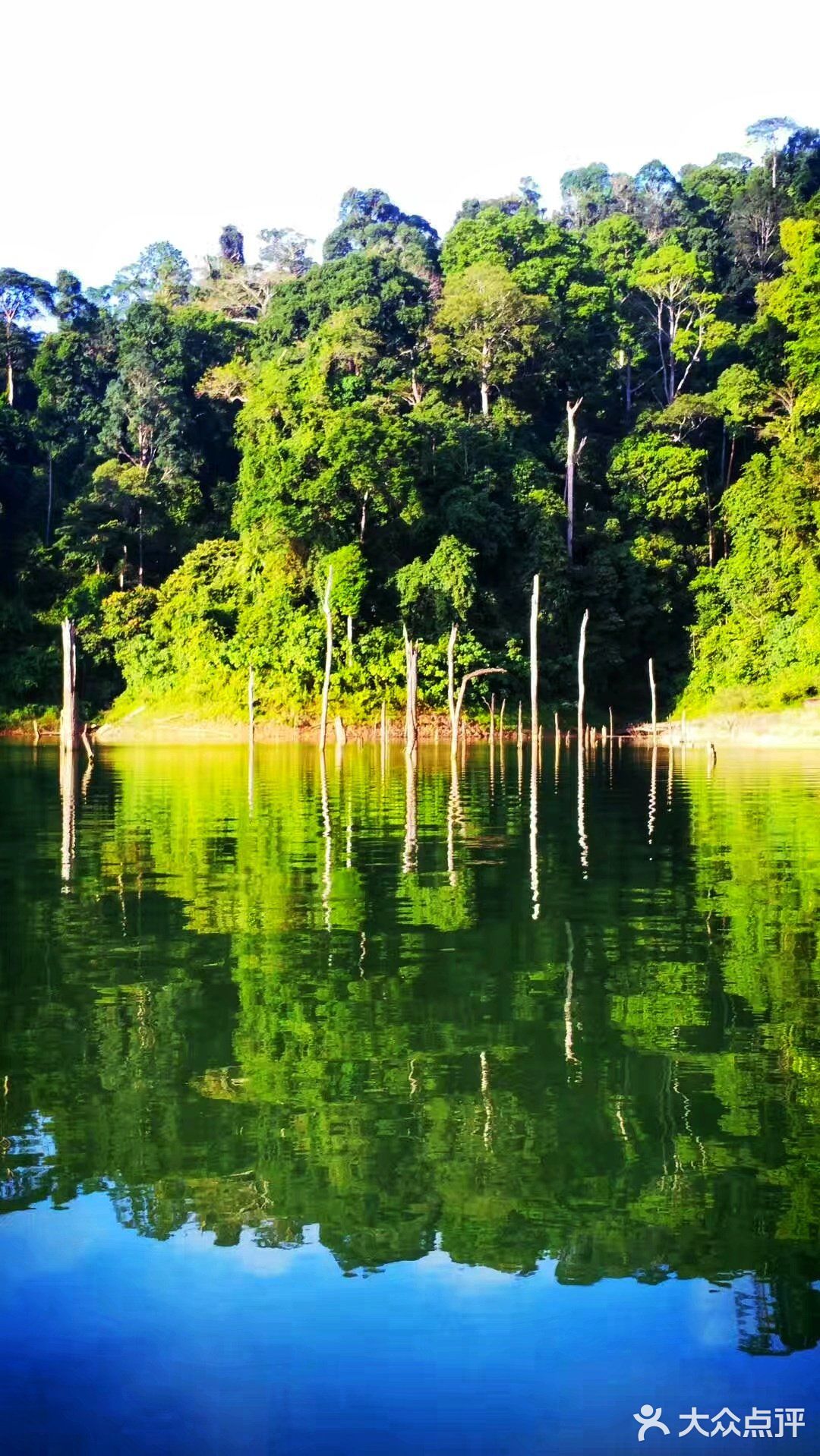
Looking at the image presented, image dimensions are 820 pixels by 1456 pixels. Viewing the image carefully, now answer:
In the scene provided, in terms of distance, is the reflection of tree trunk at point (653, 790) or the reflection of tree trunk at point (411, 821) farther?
the reflection of tree trunk at point (653, 790)

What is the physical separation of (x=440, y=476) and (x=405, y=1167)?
55140 millimetres

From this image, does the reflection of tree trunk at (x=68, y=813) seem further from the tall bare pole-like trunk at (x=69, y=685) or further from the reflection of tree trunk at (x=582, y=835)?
the reflection of tree trunk at (x=582, y=835)

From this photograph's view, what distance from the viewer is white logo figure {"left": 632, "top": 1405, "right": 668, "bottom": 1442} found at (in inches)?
222

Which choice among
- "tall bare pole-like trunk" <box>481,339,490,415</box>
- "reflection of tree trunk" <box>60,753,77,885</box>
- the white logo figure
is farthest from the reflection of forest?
"tall bare pole-like trunk" <box>481,339,490,415</box>

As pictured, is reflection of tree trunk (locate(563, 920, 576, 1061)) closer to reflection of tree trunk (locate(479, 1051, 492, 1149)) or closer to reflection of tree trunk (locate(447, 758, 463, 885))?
reflection of tree trunk (locate(479, 1051, 492, 1149))

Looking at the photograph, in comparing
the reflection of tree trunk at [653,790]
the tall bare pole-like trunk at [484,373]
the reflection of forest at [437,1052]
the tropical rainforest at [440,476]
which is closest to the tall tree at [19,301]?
the tropical rainforest at [440,476]

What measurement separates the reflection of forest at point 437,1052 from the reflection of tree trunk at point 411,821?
206 millimetres

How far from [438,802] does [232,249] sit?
89.2m

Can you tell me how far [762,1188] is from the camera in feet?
25.4

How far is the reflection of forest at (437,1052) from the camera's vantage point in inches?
293

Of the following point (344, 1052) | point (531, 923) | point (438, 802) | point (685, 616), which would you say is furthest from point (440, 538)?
point (344, 1052)

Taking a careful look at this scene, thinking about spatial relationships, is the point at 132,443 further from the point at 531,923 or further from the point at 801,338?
the point at 531,923

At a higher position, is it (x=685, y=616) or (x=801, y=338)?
(x=801, y=338)

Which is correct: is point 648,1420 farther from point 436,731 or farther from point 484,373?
point 484,373
